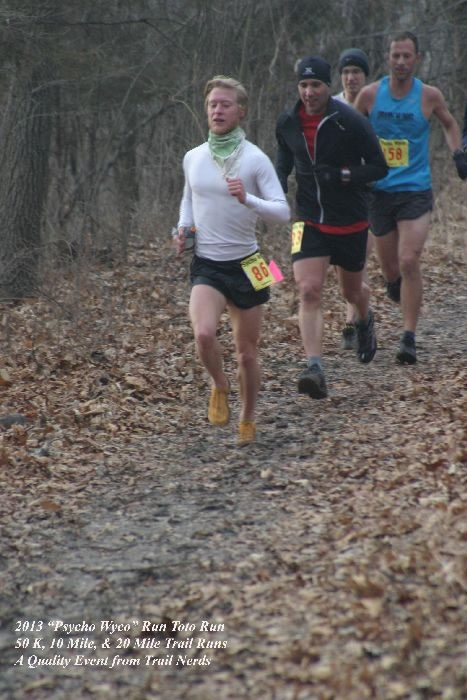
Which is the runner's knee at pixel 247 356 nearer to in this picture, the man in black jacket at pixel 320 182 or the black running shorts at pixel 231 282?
the black running shorts at pixel 231 282

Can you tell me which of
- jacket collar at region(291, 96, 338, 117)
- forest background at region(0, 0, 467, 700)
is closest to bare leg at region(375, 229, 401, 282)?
forest background at region(0, 0, 467, 700)

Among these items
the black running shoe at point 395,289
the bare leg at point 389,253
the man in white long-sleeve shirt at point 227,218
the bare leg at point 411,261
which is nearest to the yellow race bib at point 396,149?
the bare leg at point 411,261

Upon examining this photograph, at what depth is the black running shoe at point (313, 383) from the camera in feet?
25.2

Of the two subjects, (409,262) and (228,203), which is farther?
(409,262)

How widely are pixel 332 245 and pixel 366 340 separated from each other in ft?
4.39

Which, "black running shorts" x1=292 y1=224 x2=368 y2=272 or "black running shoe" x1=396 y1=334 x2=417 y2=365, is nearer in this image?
"black running shorts" x1=292 y1=224 x2=368 y2=272

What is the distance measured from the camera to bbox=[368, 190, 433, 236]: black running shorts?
8805 millimetres

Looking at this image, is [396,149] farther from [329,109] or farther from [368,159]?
[329,109]

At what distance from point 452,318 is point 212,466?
533 centimetres

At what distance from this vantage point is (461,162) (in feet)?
28.2

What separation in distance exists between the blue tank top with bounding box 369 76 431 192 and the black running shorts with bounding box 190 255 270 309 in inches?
93.8

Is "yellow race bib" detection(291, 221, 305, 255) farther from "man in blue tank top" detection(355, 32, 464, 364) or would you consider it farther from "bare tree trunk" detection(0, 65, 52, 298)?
"bare tree trunk" detection(0, 65, 52, 298)

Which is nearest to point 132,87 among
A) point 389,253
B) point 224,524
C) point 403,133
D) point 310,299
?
point 389,253

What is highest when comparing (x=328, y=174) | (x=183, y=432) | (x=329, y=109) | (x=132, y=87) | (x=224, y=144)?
(x=329, y=109)
